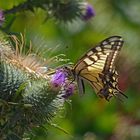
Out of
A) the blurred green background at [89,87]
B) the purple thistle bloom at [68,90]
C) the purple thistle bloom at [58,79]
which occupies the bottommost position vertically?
the blurred green background at [89,87]

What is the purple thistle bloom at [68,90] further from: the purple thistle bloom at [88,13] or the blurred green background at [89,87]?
the blurred green background at [89,87]

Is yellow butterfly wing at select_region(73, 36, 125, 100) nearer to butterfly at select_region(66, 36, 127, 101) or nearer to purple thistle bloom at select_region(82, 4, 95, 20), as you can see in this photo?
butterfly at select_region(66, 36, 127, 101)

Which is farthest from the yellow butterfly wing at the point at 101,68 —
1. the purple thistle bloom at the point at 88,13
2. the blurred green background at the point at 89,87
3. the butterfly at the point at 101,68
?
the blurred green background at the point at 89,87

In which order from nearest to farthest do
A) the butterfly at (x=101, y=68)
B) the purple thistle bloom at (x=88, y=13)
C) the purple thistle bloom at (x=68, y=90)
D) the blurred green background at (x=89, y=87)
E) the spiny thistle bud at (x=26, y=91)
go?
1. the spiny thistle bud at (x=26, y=91)
2. the purple thistle bloom at (x=68, y=90)
3. the butterfly at (x=101, y=68)
4. the purple thistle bloom at (x=88, y=13)
5. the blurred green background at (x=89, y=87)

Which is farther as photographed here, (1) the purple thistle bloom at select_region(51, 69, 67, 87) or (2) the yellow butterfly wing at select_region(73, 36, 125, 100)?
(2) the yellow butterfly wing at select_region(73, 36, 125, 100)

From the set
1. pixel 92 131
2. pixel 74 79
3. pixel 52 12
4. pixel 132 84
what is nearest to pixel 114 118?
pixel 92 131

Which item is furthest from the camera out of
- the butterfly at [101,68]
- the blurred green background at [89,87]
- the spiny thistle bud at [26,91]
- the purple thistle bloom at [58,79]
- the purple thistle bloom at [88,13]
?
the blurred green background at [89,87]

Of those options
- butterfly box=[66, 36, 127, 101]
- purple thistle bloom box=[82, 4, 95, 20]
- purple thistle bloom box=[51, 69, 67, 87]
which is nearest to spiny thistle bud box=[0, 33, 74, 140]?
purple thistle bloom box=[51, 69, 67, 87]
